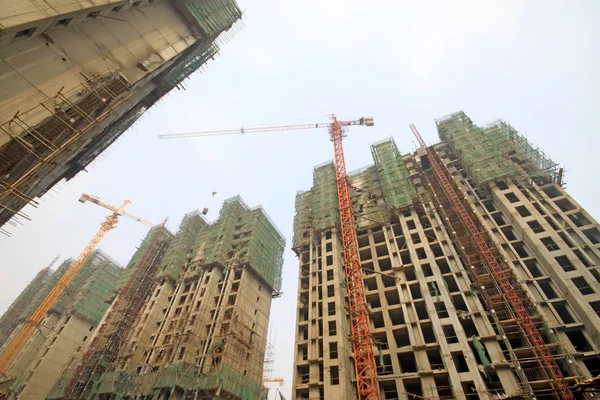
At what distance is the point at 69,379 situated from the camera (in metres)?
52.1

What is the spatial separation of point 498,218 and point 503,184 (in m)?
5.53

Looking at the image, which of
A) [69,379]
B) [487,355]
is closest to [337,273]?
[487,355]

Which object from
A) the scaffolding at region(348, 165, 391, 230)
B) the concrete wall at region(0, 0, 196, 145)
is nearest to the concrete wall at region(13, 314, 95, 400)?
the concrete wall at region(0, 0, 196, 145)

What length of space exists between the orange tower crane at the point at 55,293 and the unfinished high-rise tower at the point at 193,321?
1716 cm

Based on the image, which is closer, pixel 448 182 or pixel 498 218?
pixel 498 218

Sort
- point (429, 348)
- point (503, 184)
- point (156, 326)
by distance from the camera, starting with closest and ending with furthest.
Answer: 1. point (429, 348)
2. point (503, 184)
3. point (156, 326)

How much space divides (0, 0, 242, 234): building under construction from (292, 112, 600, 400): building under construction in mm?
32008

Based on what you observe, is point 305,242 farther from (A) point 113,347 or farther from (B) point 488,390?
(A) point 113,347

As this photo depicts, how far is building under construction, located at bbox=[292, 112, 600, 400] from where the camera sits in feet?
101

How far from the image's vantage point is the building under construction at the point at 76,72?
20203mm

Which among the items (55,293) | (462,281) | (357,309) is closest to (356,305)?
(357,309)

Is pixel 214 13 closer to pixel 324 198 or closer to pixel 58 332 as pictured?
pixel 324 198

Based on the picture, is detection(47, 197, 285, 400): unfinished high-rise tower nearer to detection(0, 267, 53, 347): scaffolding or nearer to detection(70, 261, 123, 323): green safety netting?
detection(70, 261, 123, 323): green safety netting

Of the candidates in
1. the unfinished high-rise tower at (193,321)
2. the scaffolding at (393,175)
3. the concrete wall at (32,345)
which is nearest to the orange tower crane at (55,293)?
the concrete wall at (32,345)
